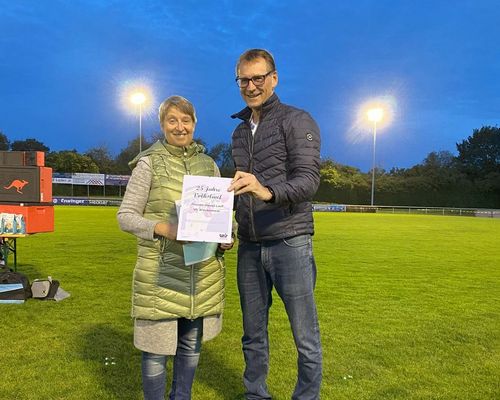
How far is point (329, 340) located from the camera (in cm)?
478

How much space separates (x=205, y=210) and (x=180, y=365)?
3.35 feet

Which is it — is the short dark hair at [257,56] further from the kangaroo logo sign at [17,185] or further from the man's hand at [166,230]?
the kangaroo logo sign at [17,185]

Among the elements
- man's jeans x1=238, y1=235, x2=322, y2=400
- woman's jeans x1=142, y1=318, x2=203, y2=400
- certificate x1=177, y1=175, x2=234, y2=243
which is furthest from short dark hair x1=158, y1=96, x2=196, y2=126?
woman's jeans x1=142, y1=318, x2=203, y2=400

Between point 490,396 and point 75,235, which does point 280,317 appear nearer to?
point 490,396

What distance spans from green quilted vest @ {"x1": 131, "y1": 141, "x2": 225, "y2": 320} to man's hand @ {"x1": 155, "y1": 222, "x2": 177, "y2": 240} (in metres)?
0.10

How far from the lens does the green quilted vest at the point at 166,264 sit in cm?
250

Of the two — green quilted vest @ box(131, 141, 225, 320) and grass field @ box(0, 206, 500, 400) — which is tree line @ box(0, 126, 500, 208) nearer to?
grass field @ box(0, 206, 500, 400)

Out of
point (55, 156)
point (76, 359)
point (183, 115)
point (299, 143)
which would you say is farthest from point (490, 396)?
point (55, 156)

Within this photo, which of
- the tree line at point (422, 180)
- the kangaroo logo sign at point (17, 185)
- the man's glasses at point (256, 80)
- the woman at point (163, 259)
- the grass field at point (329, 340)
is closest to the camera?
the woman at point (163, 259)

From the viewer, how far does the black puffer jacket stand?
8.25ft

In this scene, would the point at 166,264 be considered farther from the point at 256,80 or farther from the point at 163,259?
the point at 256,80

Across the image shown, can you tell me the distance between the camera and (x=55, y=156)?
6003cm

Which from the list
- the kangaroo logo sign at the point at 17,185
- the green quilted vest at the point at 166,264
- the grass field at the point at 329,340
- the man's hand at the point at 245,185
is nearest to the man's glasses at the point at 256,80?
the green quilted vest at the point at 166,264

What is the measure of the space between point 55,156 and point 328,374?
204ft
